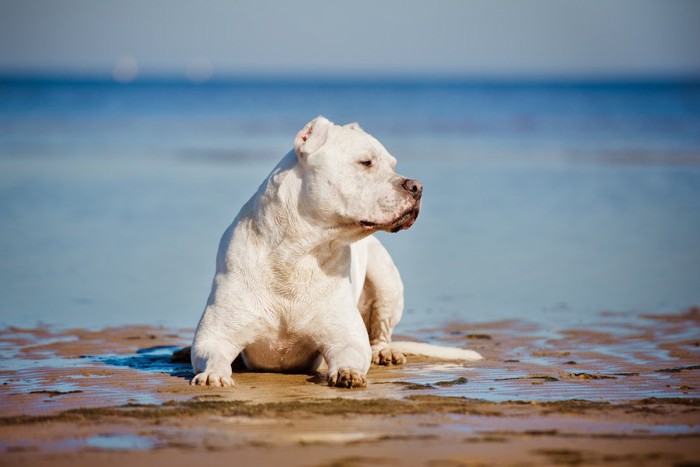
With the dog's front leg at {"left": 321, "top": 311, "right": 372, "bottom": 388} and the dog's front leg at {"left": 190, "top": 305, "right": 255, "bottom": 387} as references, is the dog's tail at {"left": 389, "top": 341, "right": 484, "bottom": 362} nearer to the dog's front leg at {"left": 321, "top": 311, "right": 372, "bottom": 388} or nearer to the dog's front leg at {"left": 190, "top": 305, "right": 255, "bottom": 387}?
the dog's front leg at {"left": 321, "top": 311, "right": 372, "bottom": 388}

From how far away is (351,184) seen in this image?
689 cm

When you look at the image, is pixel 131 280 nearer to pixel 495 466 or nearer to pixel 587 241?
pixel 587 241

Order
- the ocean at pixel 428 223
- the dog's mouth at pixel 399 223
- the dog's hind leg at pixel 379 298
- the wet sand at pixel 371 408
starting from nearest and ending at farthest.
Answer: the wet sand at pixel 371 408
the dog's mouth at pixel 399 223
the dog's hind leg at pixel 379 298
the ocean at pixel 428 223

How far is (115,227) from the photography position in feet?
49.4

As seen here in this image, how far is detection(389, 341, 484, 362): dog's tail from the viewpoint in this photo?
25.8ft

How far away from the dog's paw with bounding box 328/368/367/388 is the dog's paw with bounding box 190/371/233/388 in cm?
63

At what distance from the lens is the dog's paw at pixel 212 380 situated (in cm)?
669

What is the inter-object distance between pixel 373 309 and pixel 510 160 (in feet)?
58.3

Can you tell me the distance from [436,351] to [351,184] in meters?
1.68

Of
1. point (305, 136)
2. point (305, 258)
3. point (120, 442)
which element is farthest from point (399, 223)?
point (120, 442)

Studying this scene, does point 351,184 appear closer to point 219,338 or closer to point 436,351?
point 219,338

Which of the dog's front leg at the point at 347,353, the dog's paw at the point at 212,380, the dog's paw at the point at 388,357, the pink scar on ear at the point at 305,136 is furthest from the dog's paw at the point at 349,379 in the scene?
the pink scar on ear at the point at 305,136

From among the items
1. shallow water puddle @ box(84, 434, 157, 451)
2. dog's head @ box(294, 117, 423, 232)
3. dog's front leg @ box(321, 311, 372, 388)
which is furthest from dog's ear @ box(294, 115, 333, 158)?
shallow water puddle @ box(84, 434, 157, 451)

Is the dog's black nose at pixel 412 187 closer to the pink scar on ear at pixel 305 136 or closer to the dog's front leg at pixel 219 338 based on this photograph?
the pink scar on ear at pixel 305 136
